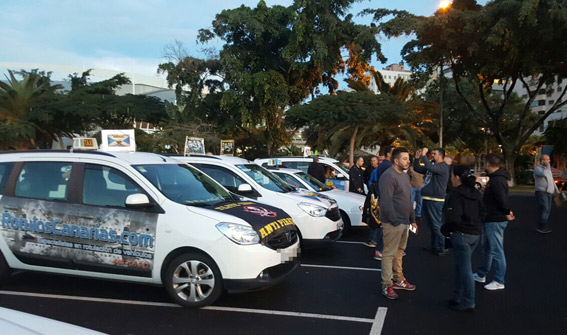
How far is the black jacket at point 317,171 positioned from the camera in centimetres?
1156

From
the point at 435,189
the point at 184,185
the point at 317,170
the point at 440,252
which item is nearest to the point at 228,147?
the point at 317,170

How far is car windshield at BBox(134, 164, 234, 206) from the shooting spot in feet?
16.6

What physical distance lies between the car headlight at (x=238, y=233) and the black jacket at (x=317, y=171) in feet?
22.8

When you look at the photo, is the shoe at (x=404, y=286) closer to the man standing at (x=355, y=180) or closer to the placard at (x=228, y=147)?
Answer: the man standing at (x=355, y=180)

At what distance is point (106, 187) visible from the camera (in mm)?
5047

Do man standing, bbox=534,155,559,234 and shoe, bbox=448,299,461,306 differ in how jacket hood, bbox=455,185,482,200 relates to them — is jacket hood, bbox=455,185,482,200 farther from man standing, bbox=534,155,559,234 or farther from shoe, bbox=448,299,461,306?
man standing, bbox=534,155,559,234

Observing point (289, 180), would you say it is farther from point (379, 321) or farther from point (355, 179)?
point (379, 321)

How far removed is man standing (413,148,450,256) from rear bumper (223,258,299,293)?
3.45 meters

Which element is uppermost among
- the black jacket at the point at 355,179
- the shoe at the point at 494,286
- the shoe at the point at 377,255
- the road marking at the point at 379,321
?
the black jacket at the point at 355,179

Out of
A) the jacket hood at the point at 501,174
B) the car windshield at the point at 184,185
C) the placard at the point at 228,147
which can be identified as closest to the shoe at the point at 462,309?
the jacket hood at the point at 501,174

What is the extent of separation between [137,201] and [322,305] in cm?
239

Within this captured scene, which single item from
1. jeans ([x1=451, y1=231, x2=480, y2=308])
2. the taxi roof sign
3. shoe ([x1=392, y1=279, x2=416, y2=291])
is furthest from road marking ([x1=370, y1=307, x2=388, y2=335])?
the taxi roof sign

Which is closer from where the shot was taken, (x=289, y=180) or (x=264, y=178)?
(x=264, y=178)

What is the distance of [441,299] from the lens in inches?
205
